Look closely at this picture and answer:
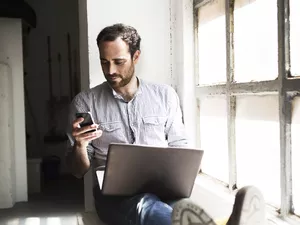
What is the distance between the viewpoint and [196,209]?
905 millimetres

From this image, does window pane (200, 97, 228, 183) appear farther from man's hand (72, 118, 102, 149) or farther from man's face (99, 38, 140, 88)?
man's hand (72, 118, 102, 149)

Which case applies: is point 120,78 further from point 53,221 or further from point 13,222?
point 13,222

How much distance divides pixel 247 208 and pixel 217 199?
0.73 m

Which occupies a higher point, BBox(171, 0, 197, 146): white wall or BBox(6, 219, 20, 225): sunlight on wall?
BBox(171, 0, 197, 146): white wall

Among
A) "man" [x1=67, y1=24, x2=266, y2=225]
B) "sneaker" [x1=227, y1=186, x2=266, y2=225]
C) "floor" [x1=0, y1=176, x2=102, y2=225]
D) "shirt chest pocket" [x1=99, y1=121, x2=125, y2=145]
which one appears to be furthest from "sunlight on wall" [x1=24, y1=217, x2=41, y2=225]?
"sneaker" [x1=227, y1=186, x2=266, y2=225]

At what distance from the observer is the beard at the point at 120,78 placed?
1708 millimetres

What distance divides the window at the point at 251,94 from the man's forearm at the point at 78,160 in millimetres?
619

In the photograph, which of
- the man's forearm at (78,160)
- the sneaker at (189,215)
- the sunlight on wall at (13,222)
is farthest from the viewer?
the sunlight on wall at (13,222)

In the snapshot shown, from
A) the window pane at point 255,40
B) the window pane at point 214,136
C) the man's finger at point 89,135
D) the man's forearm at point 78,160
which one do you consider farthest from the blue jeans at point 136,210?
the window pane at point 255,40

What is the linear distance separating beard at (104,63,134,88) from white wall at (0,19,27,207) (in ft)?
4.73

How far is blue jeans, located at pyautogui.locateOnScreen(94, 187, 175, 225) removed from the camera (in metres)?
1.21

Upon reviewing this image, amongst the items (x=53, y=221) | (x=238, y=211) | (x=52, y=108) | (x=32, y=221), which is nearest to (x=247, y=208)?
(x=238, y=211)

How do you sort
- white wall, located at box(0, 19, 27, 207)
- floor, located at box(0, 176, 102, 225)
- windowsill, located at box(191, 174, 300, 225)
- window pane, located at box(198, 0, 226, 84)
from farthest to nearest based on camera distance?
1. white wall, located at box(0, 19, 27, 207)
2. floor, located at box(0, 176, 102, 225)
3. window pane, located at box(198, 0, 226, 84)
4. windowsill, located at box(191, 174, 300, 225)

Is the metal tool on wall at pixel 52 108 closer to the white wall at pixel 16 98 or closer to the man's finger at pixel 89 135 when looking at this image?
the white wall at pixel 16 98
